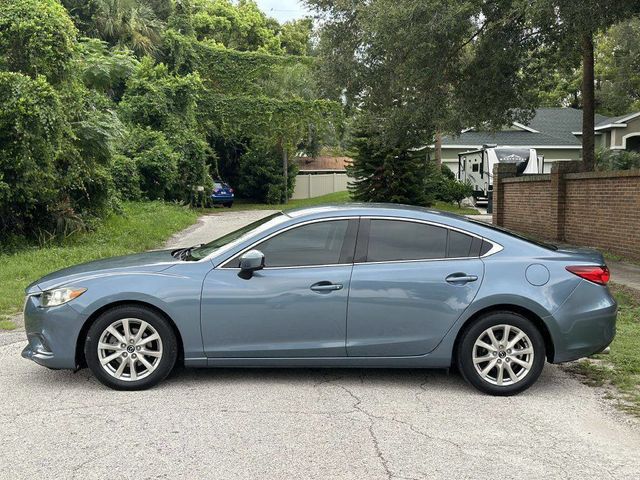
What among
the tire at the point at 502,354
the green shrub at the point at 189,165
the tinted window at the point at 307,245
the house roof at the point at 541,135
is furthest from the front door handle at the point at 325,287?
the house roof at the point at 541,135

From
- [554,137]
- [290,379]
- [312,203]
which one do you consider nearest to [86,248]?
[290,379]

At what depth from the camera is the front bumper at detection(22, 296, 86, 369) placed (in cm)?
511

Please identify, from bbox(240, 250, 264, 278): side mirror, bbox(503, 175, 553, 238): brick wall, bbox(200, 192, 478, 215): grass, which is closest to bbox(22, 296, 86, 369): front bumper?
bbox(240, 250, 264, 278): side mirror

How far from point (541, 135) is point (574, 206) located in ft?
84.1

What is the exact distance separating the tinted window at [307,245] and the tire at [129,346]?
40.4 inches

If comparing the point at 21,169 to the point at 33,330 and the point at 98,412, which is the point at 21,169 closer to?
the point at 33,330

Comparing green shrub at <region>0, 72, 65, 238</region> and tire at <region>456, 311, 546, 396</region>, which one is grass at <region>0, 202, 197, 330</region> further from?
tire at <region>456, 311, 546, 396</region>

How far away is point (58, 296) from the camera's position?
5.18m

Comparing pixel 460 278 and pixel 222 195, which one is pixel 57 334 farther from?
pixel 222 195

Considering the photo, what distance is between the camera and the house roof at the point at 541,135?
3816 centimetres

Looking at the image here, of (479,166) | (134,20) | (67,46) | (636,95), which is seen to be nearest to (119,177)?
(67,46)

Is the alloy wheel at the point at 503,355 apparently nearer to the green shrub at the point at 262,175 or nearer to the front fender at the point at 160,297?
the front fender at the point at 160,297

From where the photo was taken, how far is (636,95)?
43.9 meters

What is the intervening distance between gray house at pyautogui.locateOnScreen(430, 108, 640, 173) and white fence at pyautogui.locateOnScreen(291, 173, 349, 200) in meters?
9.97
